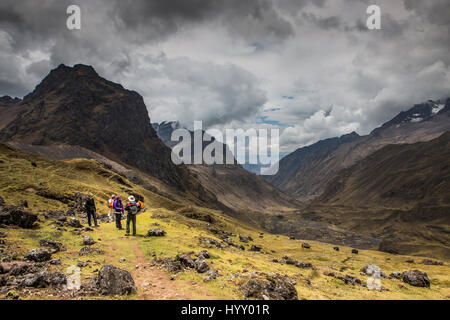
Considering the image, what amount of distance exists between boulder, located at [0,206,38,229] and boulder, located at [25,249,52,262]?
782 centimetres

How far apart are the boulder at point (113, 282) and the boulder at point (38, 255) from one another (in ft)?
14.6

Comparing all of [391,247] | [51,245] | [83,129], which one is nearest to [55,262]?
[51,245]

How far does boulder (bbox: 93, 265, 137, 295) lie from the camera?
927 cm

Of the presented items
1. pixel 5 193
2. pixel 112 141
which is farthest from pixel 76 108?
pixel 5 193

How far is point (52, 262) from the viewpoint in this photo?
12.0 m

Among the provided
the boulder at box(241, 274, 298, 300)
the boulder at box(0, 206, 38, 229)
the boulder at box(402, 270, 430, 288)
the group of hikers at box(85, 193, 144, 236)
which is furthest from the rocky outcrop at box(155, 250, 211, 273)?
the boulder at box(402, 270, 430, 288)

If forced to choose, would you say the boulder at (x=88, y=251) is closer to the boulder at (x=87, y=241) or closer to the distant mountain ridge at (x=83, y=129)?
the boulder at (x=87, y=241)

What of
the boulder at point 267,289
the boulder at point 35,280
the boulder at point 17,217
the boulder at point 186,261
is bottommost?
the boulder at point 267,289

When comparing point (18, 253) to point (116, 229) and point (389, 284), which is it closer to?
point (116, 229)

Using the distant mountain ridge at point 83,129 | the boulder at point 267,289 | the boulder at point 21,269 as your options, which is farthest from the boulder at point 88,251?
the distant mountain ridge at point 83,129

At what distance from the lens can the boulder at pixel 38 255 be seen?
11.9m

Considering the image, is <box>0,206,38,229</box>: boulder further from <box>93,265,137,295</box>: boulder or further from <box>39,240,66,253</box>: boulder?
<box>93,265,137,295</box>: boulder

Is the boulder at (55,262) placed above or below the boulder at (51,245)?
below
